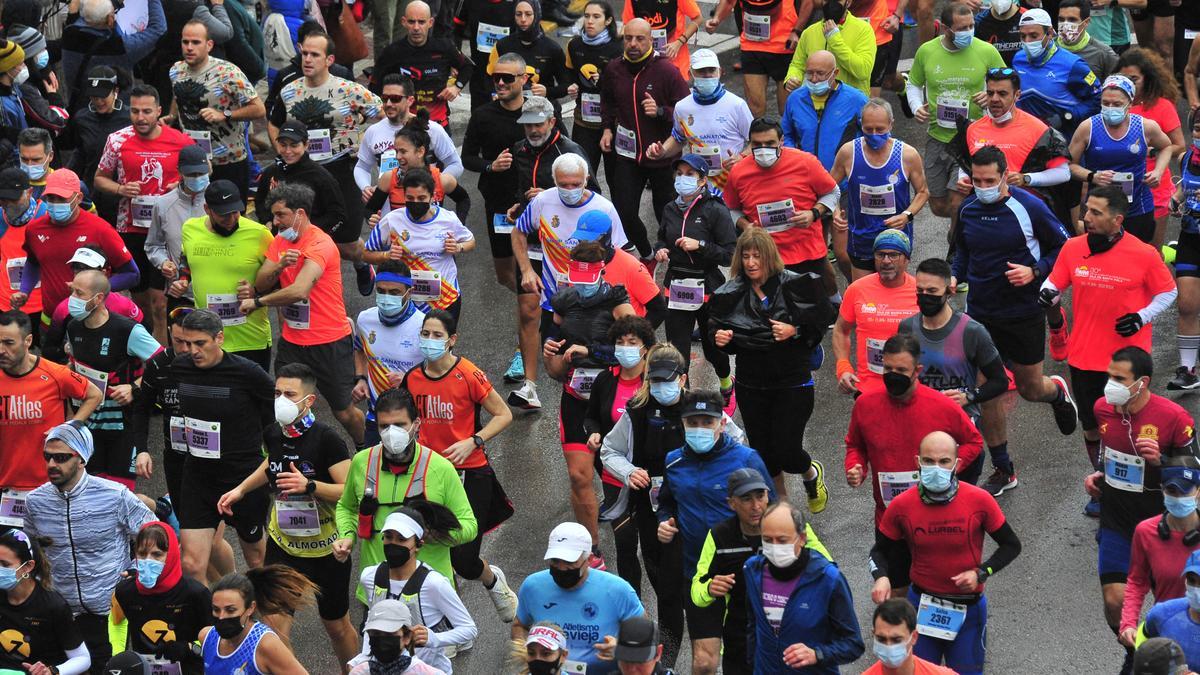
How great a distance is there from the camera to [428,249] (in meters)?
12.8

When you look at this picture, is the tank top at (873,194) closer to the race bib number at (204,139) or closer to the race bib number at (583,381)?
the race bib number at (583,381)

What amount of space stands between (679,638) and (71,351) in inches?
160

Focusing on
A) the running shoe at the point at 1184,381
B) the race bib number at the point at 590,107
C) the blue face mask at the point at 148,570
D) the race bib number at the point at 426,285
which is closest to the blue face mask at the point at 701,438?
the blue face mask at the point at 148,570

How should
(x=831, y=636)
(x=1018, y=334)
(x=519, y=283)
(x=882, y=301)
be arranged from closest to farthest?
(x=831, y=636) → (x=882, y=301) → (x=1018, y=334) → (x=519, y=283)

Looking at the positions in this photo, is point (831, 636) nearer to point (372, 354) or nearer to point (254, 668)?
point (254, 668)

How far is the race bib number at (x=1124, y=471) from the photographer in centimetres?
999

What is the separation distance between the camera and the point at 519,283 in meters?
13.7

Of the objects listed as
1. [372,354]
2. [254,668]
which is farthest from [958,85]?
[254,668]

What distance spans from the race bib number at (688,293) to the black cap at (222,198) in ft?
9.24

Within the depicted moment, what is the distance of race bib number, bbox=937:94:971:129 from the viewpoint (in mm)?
14383

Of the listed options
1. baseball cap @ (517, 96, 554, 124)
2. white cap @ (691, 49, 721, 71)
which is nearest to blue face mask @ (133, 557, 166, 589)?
baseball cap @ (517, 96, 554, 124)

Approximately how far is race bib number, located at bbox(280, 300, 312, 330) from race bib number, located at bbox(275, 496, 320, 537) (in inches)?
88.7

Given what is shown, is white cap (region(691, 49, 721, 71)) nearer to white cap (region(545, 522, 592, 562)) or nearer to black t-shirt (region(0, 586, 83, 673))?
white cap (region(545, 522, 592, 562))

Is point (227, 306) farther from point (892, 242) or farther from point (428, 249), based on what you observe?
point (892, 242)
